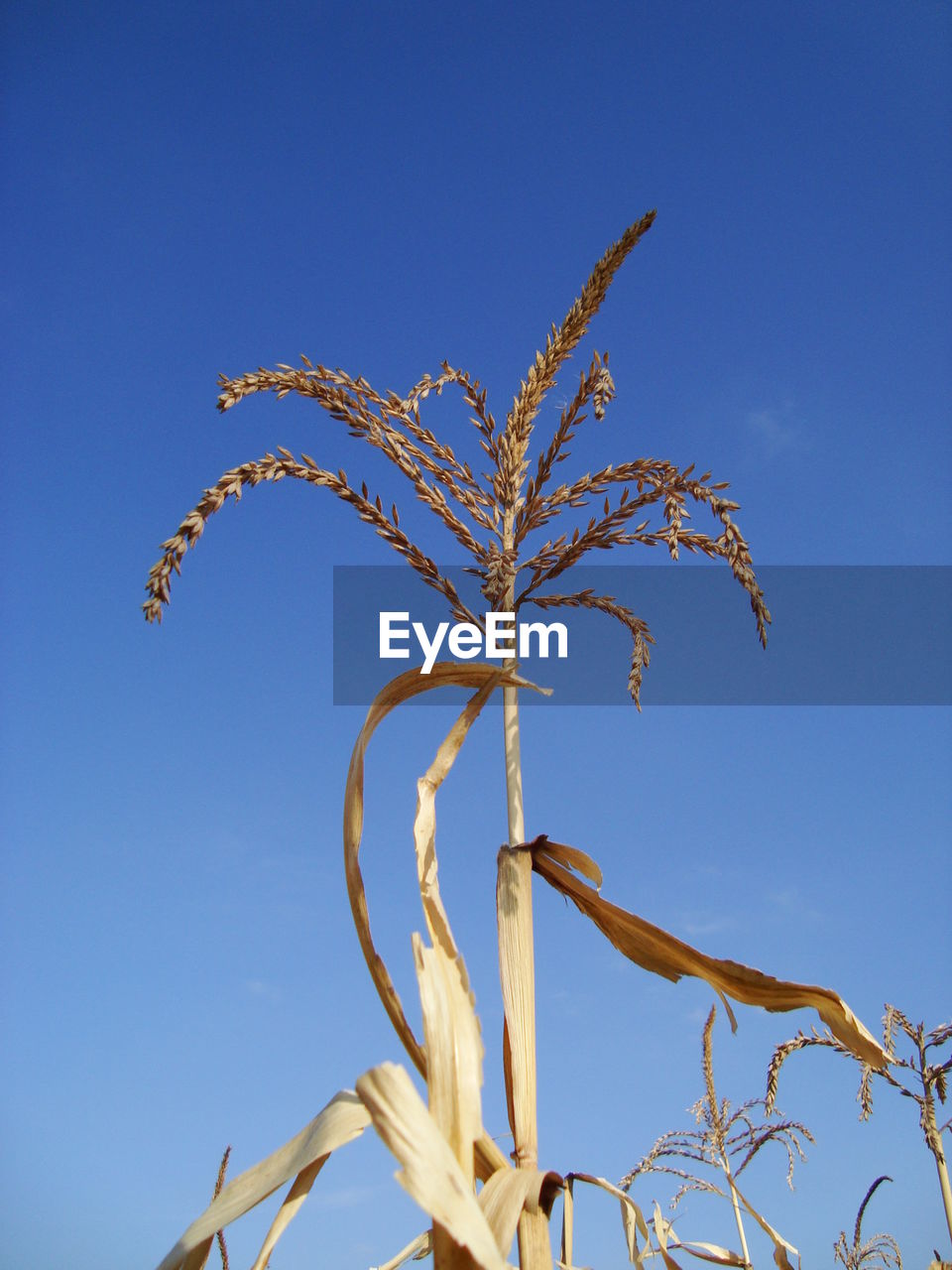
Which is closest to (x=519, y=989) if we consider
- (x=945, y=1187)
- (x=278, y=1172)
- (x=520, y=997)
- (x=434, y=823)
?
(x=520, y=997)

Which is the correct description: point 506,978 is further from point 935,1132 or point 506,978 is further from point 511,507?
point 935,1132

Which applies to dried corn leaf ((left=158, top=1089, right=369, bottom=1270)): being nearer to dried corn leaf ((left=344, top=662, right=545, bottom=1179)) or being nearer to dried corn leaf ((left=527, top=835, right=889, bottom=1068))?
dried corn leaf ((left=344, top=662, right=545, bottom=1179))

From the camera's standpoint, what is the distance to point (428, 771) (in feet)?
6.42

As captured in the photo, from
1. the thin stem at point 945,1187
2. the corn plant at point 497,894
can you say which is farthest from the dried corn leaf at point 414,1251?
the thin stem at point 945,1187

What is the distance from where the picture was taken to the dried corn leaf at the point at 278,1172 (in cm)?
157

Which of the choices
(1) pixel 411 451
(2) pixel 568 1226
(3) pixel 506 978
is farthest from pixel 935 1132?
(1) pixel 411 451

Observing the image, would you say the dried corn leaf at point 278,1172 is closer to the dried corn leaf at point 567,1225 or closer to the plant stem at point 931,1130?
the dried corn leaf at point 567,1225

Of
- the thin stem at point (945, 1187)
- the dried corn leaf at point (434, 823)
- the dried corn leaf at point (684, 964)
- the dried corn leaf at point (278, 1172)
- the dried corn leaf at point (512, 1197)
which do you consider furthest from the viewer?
the thin stem at point (945, 1187)

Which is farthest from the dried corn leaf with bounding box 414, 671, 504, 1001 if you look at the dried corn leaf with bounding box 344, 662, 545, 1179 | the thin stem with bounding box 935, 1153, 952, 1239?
the thin stem with bounding box 935, 1153, 952, 1239

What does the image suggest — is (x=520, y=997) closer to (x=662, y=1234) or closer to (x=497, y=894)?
(x=497, y=894)

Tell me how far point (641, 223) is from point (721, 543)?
0.84m

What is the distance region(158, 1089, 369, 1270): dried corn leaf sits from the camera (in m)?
1.57

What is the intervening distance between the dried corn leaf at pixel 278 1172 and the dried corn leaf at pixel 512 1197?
0.77 feet

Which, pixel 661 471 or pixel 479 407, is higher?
pixel 479 407
